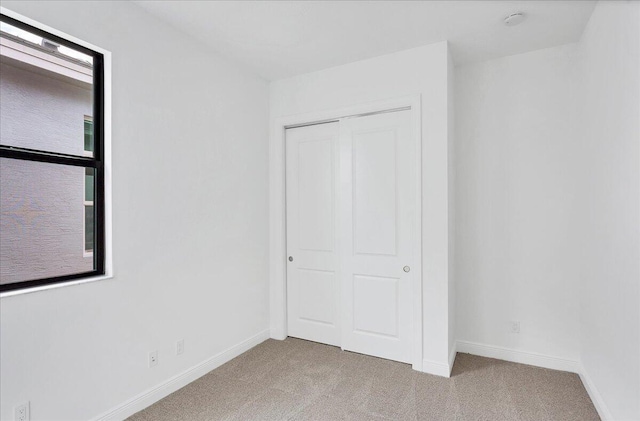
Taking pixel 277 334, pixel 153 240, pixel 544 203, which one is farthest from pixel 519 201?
pixel 153 240

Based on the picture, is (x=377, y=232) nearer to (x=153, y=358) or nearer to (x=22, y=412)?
(x=153, y=358)

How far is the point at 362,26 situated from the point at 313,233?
1.89 metres

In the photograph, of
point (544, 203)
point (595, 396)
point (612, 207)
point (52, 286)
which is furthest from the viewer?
point (544, 203)

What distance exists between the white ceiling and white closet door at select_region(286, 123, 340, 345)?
802 mm

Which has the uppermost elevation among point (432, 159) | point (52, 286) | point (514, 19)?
point (514, 19)

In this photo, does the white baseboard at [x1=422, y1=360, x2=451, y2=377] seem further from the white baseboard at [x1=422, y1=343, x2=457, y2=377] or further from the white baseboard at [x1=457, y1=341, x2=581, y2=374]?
the white baseboard at [x1=457, y1=341, x2=581, y2=374]

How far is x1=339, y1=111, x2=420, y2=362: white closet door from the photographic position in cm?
296

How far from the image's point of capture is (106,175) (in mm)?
2111

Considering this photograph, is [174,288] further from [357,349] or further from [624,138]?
[624,138]

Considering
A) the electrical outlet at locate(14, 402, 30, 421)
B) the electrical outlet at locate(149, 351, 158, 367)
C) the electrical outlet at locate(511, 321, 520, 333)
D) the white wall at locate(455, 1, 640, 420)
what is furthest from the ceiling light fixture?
the electrical outlet at locate(14, 402, 30, 421)

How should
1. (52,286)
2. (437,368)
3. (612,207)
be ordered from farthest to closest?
(437,368) < (612,207) < (52,286)

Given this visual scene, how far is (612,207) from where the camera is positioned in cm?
202

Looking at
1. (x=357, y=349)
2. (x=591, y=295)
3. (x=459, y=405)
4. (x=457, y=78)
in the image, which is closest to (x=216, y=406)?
(x=357, y=349)

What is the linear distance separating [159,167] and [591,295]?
3280 mm
